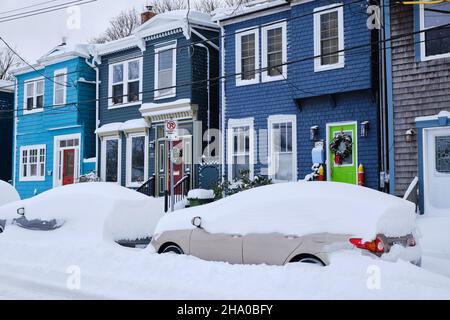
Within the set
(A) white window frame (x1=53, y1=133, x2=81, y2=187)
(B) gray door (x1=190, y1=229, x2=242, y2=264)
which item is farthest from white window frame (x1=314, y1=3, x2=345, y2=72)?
(A) white window frame (x1=53, y1=133, x2=81, y2=187)

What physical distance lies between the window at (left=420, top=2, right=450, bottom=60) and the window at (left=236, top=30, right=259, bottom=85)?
6.27m

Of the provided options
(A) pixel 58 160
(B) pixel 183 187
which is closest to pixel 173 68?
(B) pixel 183 187

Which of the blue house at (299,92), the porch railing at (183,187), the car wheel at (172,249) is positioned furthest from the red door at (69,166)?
the car wheel at (172,249)

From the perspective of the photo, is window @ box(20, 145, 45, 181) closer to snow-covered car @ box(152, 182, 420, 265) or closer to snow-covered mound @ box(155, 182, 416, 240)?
snow-covered car @ box(152, 182, 420, 265)

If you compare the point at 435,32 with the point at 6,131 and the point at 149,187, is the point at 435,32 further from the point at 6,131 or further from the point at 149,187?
the point at 6,131

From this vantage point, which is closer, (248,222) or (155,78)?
(248,222)

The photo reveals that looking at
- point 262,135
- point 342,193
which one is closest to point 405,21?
point 262,135

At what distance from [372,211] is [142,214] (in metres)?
5.13

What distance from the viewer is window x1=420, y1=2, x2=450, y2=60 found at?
14398mm

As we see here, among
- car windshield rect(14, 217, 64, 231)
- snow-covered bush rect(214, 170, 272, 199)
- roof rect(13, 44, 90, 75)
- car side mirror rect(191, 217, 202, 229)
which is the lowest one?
car windshield rect(14, 217, 64, 231)

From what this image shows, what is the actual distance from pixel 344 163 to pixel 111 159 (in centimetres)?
1164

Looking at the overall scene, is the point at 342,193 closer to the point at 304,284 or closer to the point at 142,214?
the point at 304,284
